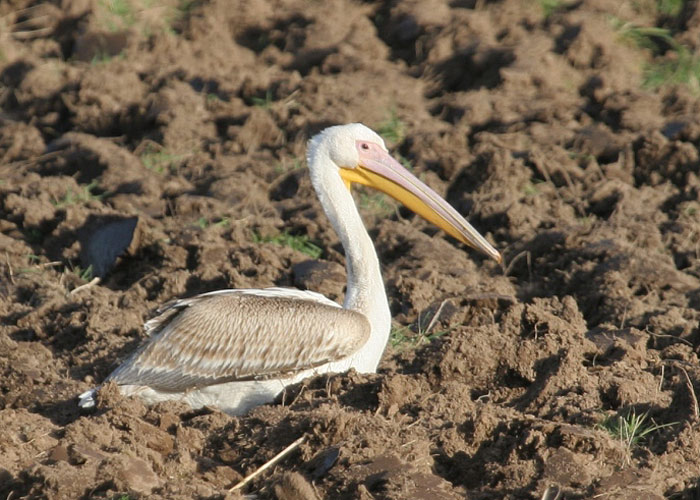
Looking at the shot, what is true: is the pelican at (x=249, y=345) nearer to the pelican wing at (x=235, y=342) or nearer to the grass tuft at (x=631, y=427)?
the pelican wing at (x=235, y=342)

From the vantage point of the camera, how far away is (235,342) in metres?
7.36

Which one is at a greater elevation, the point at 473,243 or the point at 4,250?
the point at 473,243

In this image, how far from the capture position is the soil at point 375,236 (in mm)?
5707

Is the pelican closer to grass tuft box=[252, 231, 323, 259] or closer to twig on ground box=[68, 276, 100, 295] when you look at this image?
twig on ground box=[68, 276, 100, 295]

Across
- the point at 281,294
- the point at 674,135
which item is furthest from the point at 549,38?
the point at 281,294

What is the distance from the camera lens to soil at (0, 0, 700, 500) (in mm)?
5707

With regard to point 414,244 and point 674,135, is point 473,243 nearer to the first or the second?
point 414,244

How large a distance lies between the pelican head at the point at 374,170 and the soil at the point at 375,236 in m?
0.56

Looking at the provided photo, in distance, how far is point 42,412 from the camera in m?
7.05

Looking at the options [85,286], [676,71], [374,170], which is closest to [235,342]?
[374,170]

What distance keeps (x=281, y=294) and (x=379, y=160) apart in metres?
1.23

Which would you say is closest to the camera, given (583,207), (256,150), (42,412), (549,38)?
(42,412)

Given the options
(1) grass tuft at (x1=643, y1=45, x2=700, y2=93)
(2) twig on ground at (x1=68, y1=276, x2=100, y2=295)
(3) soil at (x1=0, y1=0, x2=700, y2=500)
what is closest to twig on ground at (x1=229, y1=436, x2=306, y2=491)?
(3) soil at (x1=0, y1=0, x2=700, y2=500)

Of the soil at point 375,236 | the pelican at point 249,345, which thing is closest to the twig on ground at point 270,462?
the soil at point 375,236
